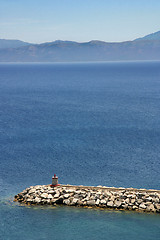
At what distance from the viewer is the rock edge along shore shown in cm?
3759

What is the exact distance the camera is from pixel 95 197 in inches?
1521

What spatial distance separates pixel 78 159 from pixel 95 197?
1766 centimetres

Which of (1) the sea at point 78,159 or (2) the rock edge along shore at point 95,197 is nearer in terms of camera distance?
(1) the sea at point 78,159

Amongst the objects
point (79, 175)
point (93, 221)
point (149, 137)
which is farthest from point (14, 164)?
point (149, 137)

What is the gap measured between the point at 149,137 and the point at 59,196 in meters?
32.3

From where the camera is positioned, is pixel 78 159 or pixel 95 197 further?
pixel 78 159

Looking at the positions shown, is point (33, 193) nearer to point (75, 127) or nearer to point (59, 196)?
point (59, 196)

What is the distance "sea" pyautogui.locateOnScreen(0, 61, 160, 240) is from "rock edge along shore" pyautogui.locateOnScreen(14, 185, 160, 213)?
74 centimetres

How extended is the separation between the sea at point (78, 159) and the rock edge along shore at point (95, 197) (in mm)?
745

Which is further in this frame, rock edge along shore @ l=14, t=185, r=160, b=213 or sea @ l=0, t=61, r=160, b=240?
rock edge along shore @ l=14, t=185, r=160, b=213

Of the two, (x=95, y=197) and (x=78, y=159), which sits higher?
(x=78, y=159)

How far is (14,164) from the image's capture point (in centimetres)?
5341

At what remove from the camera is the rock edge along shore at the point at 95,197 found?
3759 centimetres

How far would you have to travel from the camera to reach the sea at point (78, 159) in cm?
3484
